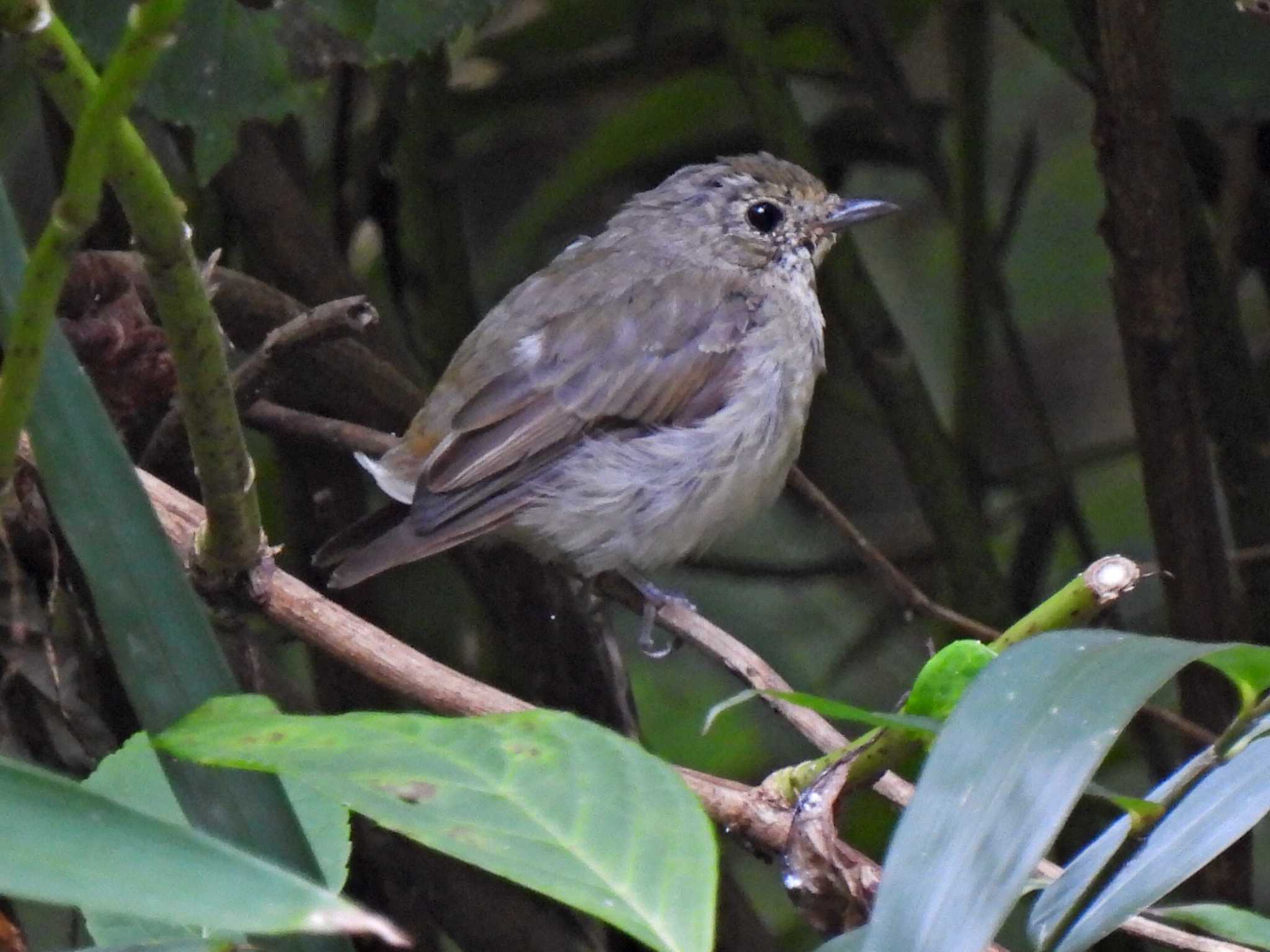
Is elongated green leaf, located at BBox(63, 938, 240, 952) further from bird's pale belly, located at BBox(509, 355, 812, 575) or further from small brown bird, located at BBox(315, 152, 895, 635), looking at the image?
bird's pale belly, located at BBox(509, 355, 812, 575)

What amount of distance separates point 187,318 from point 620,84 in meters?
3.10

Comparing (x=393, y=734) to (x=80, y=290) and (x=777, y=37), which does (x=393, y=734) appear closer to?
(x=80, y=290)

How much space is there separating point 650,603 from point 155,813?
196 cm

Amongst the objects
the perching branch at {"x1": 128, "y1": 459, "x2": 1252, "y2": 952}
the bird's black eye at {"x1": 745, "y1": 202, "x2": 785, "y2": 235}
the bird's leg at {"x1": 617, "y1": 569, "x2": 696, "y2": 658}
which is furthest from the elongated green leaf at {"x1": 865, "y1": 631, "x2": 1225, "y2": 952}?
the bird's black eye at {"x1": 745, "y1": 202, "x2": 785, "y2": 235}

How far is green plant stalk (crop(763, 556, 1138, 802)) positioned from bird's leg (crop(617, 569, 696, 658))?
125cm

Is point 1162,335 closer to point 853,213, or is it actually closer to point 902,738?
point 853,213

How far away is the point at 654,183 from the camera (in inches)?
185

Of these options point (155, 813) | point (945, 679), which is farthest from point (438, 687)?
point (945, 679)

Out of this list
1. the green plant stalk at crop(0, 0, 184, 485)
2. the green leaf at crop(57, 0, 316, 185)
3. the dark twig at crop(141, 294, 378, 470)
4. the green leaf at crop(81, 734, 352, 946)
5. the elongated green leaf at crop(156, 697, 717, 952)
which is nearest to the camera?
the green plant stalk at crop(0, 0, 184, 485)

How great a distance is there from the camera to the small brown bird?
11.3 ft

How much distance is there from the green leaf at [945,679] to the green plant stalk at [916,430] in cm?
210

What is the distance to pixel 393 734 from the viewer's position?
121 cm

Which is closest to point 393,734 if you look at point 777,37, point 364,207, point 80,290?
point 80,290

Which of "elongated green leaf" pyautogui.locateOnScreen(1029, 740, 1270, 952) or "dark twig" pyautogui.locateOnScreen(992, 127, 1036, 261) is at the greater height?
"dark twig" pyautogui.locateOnScreen(992, 127, 1036, 261)
